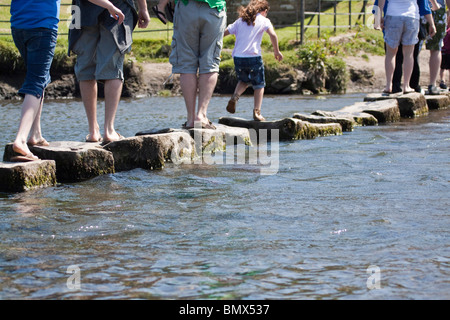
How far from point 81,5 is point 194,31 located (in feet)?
3.49

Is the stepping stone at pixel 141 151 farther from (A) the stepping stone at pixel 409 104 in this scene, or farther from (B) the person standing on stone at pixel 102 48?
(A) the stepping stone at pixel 409 104

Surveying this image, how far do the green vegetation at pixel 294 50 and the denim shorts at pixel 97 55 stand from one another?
30.3ft

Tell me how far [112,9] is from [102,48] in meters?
0.41

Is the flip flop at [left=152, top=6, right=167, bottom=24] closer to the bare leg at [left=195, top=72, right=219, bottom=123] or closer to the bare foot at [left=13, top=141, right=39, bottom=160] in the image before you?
the bare leg at [left=195, top=72, right=219, bottom=123]

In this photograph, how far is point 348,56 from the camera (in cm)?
1686

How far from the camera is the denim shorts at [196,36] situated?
5840mm

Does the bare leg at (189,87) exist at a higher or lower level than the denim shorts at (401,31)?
lower

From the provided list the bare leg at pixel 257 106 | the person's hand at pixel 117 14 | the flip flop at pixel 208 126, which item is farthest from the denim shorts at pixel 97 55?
the bare leg at pixel 257 106

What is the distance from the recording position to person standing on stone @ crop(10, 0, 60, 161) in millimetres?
4551

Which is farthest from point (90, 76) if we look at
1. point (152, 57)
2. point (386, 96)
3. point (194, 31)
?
point (152, 57)

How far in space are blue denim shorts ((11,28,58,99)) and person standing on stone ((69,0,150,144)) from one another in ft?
1.76

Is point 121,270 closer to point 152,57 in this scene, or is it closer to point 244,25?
point 244,25

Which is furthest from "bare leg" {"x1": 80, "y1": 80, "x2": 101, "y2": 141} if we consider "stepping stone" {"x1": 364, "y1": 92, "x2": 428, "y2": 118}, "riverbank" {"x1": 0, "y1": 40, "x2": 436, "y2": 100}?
"riverbank" {"x1": 0, "y1": 40, "x2": 436, "y2": 100}

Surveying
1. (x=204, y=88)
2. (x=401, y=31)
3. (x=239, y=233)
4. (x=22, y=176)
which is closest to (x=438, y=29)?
(x=401, y=31)
